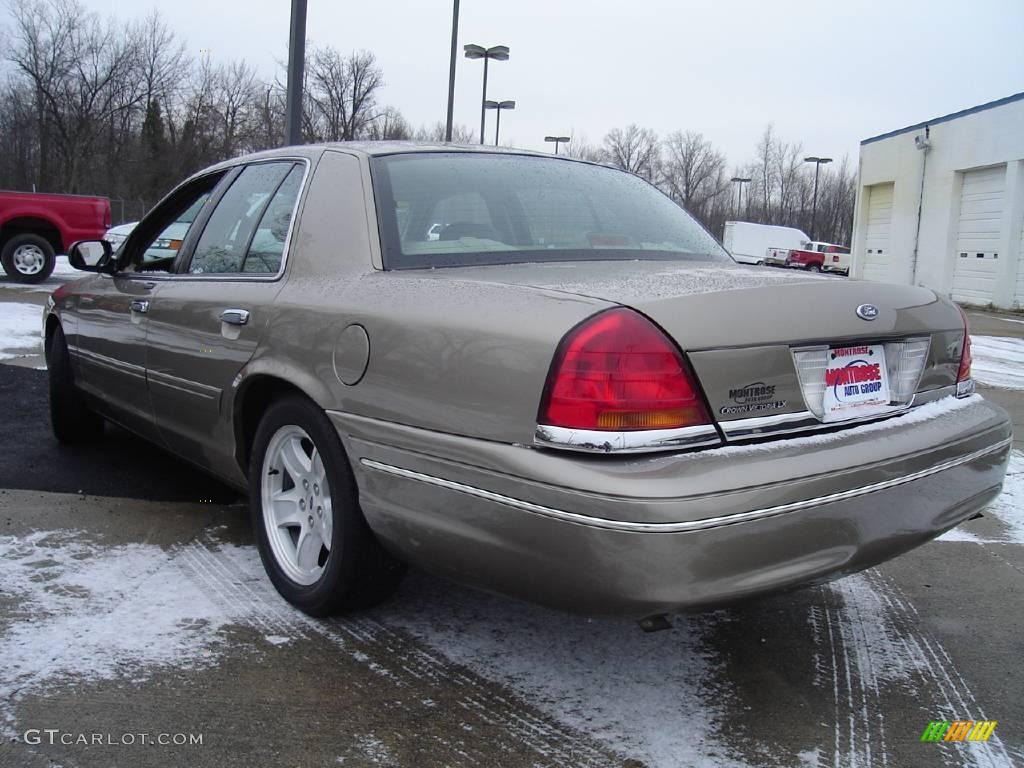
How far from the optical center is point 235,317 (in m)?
3.13

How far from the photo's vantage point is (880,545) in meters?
2.35

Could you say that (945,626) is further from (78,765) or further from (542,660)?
(78,765)

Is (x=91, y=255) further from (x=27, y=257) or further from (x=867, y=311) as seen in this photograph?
(x=27, y=257)

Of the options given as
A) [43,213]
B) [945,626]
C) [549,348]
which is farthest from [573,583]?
[43,213]

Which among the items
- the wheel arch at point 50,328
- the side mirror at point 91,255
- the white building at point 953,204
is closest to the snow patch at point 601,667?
the side mirror at point 91,255

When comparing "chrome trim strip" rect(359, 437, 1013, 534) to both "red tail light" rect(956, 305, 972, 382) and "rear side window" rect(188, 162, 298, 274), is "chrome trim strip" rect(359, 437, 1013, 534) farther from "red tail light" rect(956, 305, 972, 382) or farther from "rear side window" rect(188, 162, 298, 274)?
"rear side window" rect(188, 162, 298, 274)

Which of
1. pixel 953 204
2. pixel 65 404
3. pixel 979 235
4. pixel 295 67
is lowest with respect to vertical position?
pixel 65 404

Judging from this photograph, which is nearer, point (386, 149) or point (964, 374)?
point (964, 374)

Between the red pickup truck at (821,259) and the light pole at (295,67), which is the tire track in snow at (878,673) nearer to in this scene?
the light pole at (295,67)

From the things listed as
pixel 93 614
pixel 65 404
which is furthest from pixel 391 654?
pixel 65 404

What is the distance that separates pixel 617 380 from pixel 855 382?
0.75 meters

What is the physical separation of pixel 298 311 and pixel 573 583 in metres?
1.29

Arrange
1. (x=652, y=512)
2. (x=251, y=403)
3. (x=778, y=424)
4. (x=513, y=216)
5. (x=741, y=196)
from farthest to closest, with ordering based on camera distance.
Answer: (x=741, y=196) → (x=251, y=403) → (x=513, y=216) → (x=778, y=424) → (x=652, y=512)

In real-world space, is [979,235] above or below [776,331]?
above
